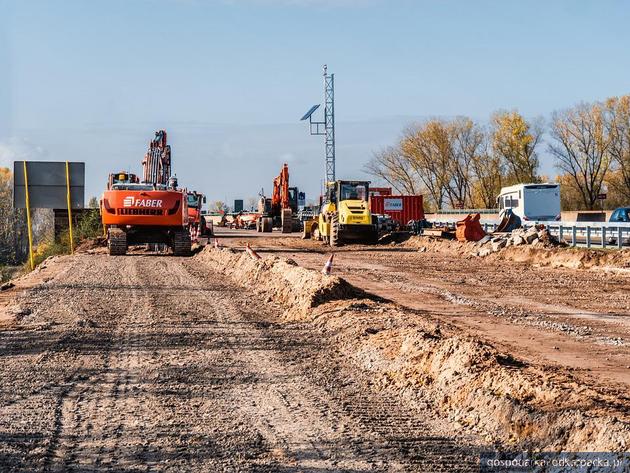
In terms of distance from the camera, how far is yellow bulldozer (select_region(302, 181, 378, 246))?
38719mm

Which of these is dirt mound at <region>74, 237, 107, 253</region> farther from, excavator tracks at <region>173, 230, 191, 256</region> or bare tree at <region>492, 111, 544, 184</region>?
bare tree at <region>492, 111, 544, 184</region>

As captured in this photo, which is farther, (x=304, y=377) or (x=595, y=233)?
(x=595, y=233)

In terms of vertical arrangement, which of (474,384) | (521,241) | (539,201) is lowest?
(474,384)

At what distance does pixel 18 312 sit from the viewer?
15.0 m

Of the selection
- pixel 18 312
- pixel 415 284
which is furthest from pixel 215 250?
pixel 18 312

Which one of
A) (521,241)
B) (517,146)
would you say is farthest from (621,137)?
(521,241)

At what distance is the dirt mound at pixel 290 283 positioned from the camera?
1527 cm

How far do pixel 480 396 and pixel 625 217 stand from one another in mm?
34532

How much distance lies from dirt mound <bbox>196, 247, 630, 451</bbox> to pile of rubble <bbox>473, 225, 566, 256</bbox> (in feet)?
55.3

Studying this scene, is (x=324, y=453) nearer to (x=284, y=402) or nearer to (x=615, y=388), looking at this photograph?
(x=284, y=402)

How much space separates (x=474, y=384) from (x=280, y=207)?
58132 mm

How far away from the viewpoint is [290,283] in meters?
17.7

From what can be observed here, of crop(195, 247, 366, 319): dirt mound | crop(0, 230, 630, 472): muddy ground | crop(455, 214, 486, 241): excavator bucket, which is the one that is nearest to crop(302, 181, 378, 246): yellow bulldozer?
crop(455, 214, 486, 241): excavator bucket

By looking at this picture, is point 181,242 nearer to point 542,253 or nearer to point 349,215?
point 349,215
